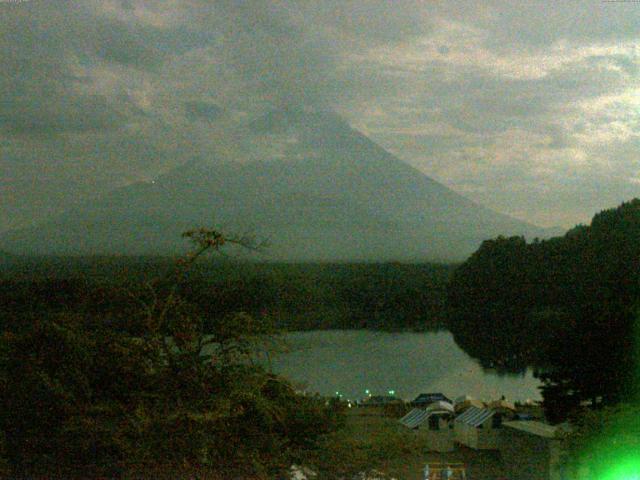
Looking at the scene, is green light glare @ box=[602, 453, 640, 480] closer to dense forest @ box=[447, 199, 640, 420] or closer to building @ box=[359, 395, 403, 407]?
building @ box=[359, 395, 403, 407]

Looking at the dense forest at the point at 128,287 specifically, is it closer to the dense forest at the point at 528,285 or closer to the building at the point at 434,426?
the building at the point at 434,426

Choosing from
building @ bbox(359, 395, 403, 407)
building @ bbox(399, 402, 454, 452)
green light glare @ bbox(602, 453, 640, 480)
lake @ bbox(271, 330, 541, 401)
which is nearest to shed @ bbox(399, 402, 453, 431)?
building @ bbox(399, 402, 454, 452)

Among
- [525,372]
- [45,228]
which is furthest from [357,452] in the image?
[525,372]

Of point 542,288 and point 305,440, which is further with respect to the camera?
point 542,288

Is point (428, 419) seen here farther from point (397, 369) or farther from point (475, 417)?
point (397, 369)

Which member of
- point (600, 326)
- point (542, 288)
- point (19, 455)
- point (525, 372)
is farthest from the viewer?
point (542, 288)

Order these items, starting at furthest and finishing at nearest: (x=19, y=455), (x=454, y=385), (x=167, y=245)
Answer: (x=454, y=385), (x=167, y=245), (x=19, y=455)

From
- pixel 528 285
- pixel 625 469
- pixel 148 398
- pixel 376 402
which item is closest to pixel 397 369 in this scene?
pixel 528 285

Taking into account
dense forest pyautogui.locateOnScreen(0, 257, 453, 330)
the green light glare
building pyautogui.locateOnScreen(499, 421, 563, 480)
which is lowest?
building pyautogui.locateOnScreen(499, 421, 563, 480)

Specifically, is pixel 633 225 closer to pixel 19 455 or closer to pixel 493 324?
pixel 493 324
